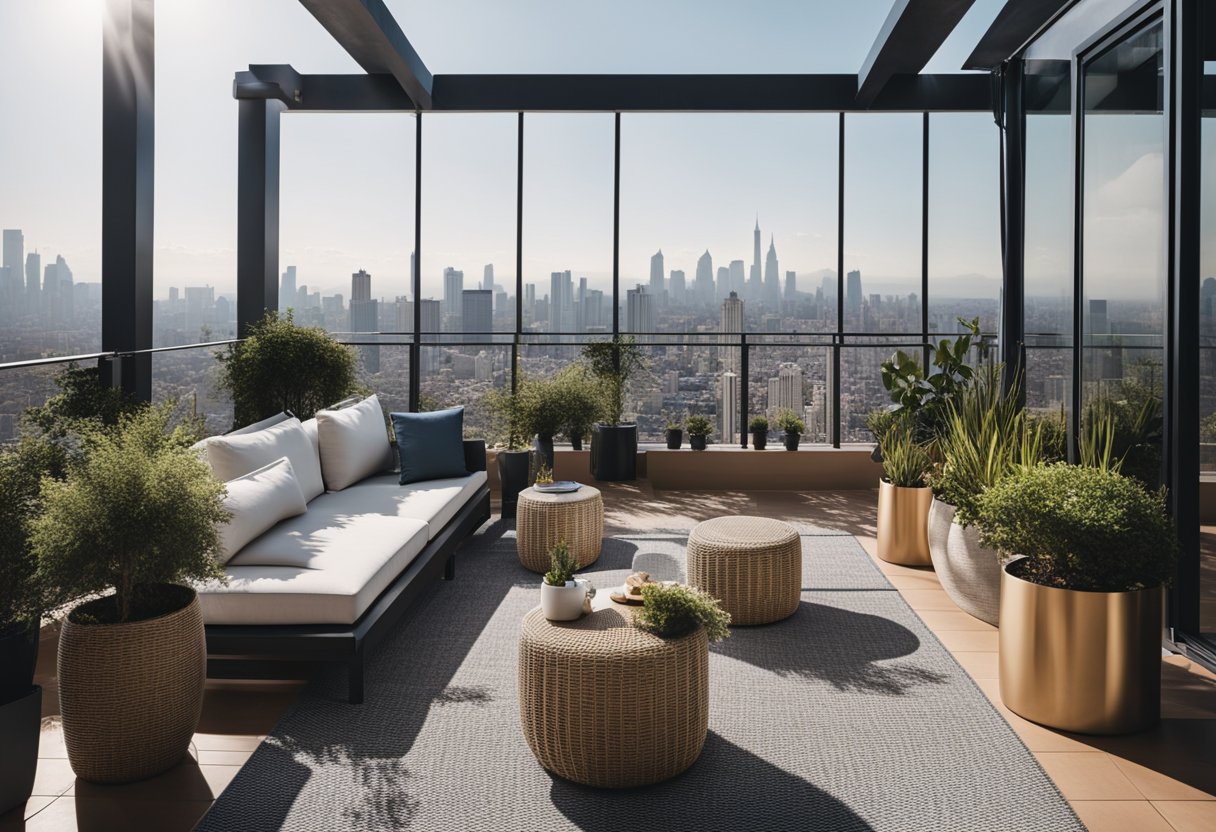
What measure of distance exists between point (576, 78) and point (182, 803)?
6.19 m

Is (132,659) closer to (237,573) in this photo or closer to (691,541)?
(237,573)

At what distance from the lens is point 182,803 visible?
95.8 inches

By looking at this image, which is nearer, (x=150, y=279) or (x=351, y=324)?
(x=150, y=279)

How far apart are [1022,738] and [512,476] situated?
3.91 meters

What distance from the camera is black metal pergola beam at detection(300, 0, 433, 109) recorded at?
519 centimetres

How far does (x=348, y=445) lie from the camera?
4949mm

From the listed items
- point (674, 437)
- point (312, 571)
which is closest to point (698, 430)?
point (674, 437)

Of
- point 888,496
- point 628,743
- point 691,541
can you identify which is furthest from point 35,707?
point 888,496

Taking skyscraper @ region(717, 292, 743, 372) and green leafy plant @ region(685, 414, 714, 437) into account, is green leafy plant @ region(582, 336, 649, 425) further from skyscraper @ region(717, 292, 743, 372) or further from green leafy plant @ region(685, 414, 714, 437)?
skyscraper @ region(717, 292, 743, 372)

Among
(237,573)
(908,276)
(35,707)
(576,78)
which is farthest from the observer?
(908,276)

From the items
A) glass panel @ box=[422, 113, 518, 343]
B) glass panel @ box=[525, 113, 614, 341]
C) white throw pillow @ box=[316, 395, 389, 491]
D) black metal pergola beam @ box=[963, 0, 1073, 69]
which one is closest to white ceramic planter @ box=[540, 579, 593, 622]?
white throw pillow @ box=[316, 395, 389, 491]

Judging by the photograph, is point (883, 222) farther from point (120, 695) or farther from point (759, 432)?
point (120, 695)

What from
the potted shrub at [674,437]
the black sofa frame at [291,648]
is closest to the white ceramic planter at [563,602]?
the black sofa frame at [291,648]

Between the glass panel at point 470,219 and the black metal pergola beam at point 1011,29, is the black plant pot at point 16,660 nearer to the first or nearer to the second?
the black metal pergola beam at point 1011,29
